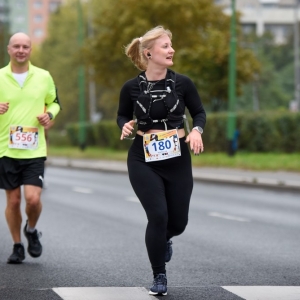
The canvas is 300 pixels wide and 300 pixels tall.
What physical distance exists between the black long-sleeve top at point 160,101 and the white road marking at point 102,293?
115 centimetres

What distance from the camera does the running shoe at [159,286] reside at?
6680 mm

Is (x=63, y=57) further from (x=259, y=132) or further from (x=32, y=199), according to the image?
(x=32, y=199)

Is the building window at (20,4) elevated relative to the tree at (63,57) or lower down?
elevated

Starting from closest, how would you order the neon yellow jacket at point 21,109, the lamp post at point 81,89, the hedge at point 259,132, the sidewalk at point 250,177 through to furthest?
the neon yellow jacket at point 21,109, the sidewalk at point 250,177, the hedge at point 259,132, the lamp post at point 81,89

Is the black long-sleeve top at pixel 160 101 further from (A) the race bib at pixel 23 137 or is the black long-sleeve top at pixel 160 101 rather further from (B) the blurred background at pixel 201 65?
(B) the blurred background at pixel 201 65

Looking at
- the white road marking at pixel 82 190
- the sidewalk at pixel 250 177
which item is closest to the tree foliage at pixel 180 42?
the sidewalk at pixel 250 177

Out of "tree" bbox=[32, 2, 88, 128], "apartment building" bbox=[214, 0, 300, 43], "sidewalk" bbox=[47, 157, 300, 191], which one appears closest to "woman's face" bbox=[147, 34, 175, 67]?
"sidewalk" bbox=[47, 157, 300, 191]

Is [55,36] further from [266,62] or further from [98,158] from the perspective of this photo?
[98,158]

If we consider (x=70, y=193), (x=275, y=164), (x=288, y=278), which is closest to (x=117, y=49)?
(x=275, y=164)

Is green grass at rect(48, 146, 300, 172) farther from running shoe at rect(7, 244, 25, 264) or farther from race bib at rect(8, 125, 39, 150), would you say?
race bib at rect(8, 125, 39, 150)

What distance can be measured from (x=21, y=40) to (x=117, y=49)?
31.9m

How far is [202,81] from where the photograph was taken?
35.7 metres

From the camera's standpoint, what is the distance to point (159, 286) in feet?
21.9

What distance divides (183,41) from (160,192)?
33.4 metres
